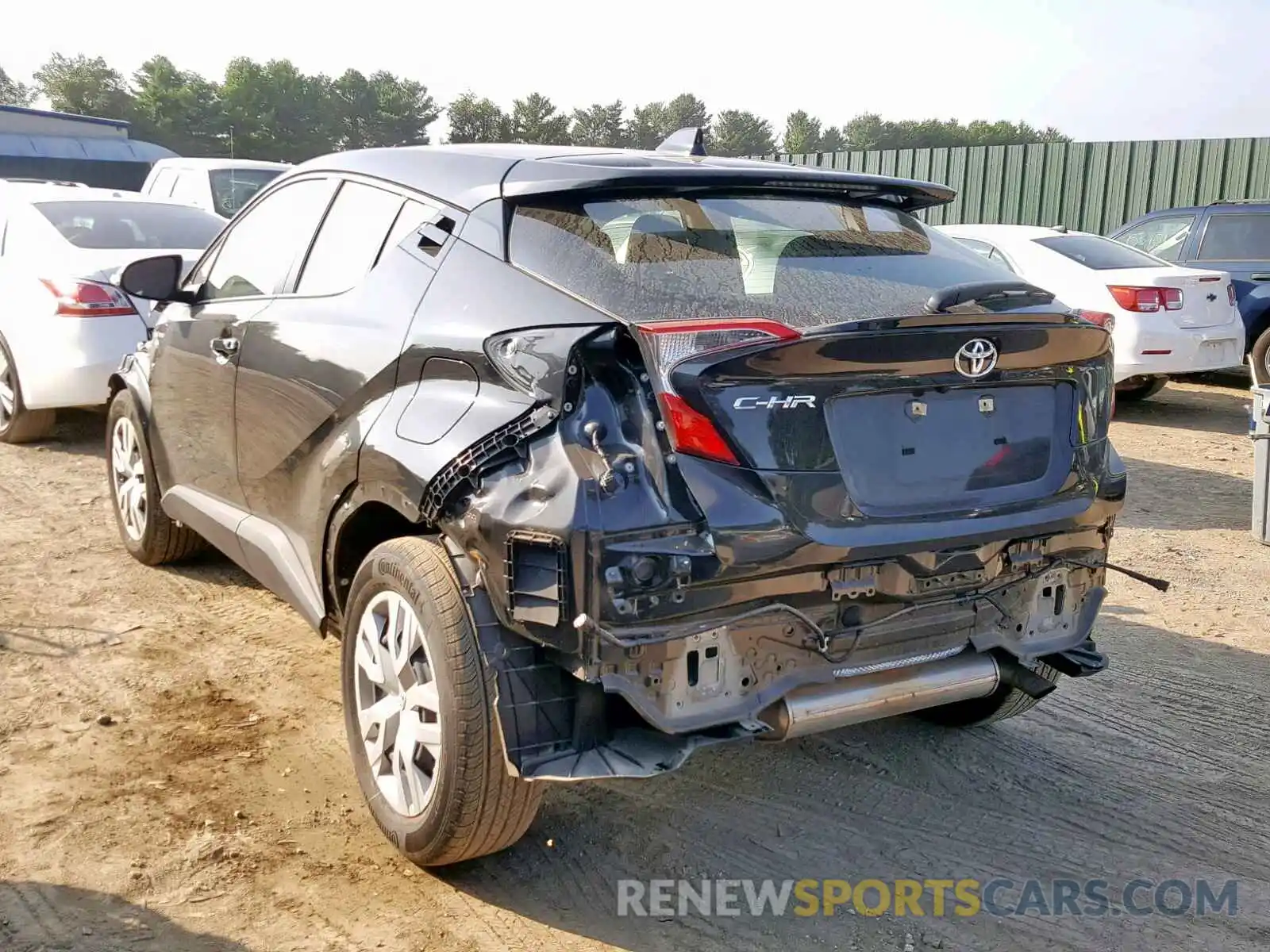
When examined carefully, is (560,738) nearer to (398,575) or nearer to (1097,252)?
(398,575)

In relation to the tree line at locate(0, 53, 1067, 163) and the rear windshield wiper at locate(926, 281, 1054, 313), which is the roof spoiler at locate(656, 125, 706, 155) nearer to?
the rear windshield wiper at locate(926, 281, 1054, 313)

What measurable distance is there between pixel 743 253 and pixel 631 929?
5.61ft

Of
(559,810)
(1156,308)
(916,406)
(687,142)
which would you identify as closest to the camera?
(916,406)

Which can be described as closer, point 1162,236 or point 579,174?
point 579,174

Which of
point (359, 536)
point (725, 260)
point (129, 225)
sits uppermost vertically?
point (725, 260)

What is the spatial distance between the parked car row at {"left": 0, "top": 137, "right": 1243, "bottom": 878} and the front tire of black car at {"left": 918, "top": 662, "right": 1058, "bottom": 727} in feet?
0.08

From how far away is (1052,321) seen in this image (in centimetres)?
299

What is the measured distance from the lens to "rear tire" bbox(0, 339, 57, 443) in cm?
741

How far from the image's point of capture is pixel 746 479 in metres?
2.56

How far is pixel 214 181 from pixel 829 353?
10.8m

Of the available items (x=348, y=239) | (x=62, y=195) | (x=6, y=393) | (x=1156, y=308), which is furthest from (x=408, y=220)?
(x=1156, y=308)

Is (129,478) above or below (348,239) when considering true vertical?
below

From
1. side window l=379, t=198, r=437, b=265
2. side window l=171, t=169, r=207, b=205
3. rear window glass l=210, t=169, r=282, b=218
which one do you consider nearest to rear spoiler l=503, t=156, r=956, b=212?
side window l=379, t=198, r=437, b=265

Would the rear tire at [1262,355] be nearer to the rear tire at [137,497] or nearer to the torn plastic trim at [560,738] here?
the rear tire at [137,497]
